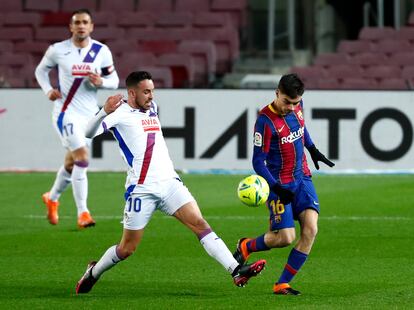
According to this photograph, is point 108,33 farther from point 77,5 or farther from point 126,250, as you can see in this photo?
point 126,250

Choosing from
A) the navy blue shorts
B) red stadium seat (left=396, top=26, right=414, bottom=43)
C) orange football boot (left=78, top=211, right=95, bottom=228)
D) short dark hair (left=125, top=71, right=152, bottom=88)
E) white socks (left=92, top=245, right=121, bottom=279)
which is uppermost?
red stadium seat (left=396, top=26, right=414, bottom=43)

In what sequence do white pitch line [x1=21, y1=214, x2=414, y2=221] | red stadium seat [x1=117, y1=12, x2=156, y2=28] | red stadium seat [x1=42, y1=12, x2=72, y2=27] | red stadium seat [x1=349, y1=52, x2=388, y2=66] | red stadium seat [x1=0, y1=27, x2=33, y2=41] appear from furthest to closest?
red stadium seat [x1=42, y1=12, x2=72, y2=27] → red stadium seat [x1=117, y1=12, x2=156, y2=28] → red stadium seat [x1=0, y1=27, x2=33, y2=41] → red stadium seat [x1=349, y1=52, x2=388, y2=66] → white pitch line [x1=21, y1=214, x2=414, y2=221]

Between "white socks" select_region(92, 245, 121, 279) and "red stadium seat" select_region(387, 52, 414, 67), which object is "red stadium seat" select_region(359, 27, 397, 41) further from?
"white socks" select_region(92, 245, 121, 279)

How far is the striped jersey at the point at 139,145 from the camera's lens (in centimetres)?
966

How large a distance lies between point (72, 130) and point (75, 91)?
1.50 feet

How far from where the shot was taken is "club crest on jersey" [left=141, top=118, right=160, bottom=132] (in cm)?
974

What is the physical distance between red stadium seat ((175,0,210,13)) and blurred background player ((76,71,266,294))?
55.7ft

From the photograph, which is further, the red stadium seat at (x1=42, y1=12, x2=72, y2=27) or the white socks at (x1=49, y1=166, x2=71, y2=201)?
the red stadium seat at (x1=42, y1=12, x2=72, y2=27)

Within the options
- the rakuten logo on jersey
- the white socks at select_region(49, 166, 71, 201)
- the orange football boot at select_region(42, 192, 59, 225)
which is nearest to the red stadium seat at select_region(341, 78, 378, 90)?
the white socks at select_region(49, 166, 71, 201)

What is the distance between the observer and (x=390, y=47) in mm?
24016

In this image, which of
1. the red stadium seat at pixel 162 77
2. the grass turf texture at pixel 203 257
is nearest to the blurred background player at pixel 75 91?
the grass turf texture at pixel 203 257

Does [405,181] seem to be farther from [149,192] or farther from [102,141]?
[149,192]

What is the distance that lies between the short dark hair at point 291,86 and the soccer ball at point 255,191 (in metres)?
0.68

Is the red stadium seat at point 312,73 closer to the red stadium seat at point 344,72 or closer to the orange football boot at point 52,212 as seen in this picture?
the red stadium seat at point 344,72
